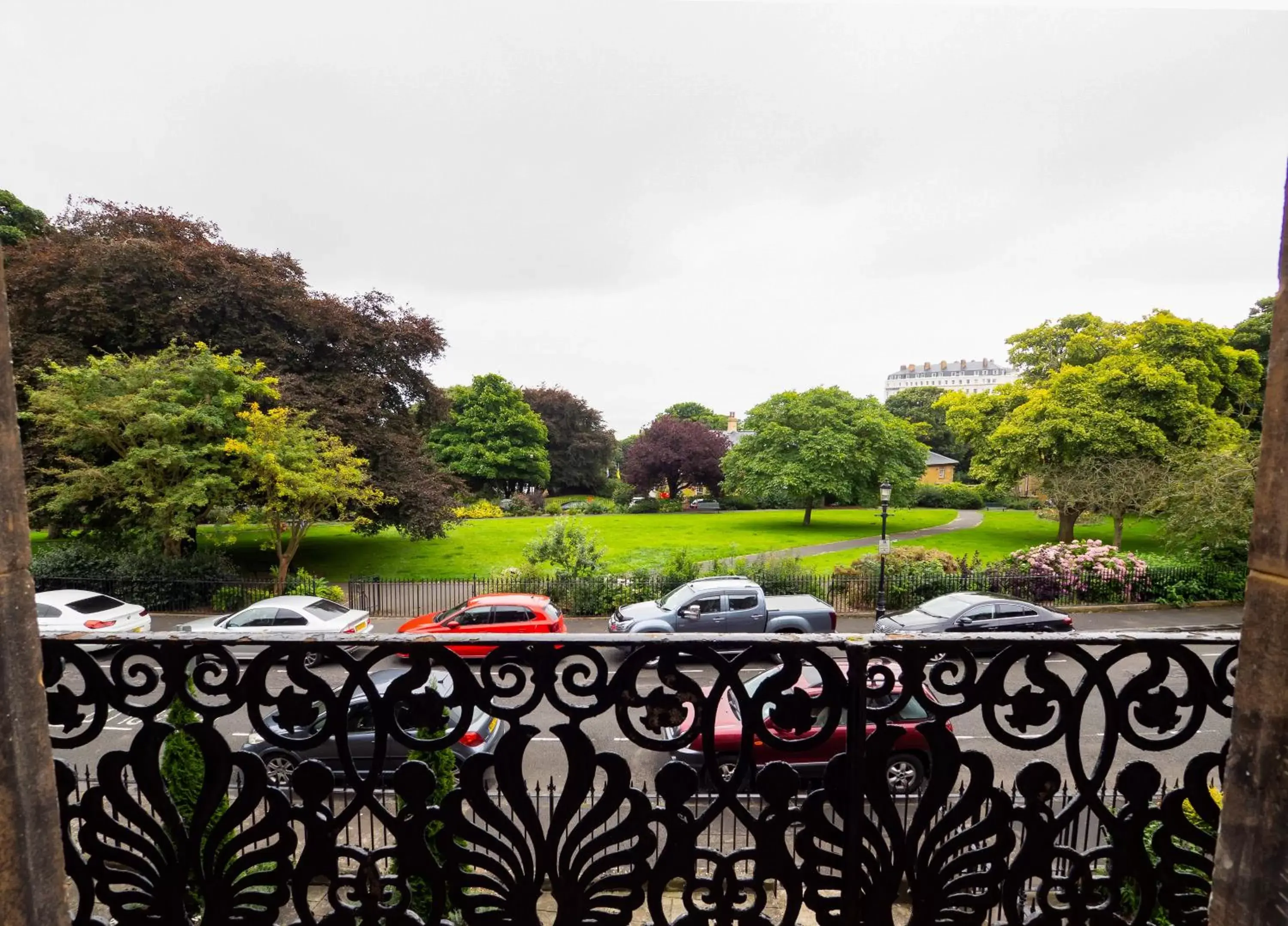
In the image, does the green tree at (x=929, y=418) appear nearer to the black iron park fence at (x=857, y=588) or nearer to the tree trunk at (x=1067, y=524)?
the tree trunk at (x=1067, y=524)

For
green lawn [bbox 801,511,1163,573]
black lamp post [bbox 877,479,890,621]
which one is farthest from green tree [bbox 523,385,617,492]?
black lamp post [bbox 877,479,890,621]

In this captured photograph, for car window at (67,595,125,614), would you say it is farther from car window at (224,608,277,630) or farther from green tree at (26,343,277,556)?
car window at (224,608,277,630)

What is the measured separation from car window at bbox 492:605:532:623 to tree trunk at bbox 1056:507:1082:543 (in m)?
20.8

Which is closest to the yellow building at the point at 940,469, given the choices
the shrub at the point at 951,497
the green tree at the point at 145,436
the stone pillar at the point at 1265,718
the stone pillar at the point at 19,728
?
the shrub at the point at 951,497

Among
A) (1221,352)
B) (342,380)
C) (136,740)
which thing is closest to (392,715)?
(136,740)

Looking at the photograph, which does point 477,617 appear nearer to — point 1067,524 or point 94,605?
point 94,605

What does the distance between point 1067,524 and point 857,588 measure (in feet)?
41.1

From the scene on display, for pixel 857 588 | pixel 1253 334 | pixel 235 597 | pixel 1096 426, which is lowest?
pixel 857 588

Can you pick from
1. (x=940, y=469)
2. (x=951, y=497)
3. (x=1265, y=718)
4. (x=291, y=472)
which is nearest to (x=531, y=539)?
(x=291, y=472)

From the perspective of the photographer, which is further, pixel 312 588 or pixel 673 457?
pixel 673 457

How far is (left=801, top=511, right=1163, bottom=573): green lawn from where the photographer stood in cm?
2352

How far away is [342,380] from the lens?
20453 millimetres

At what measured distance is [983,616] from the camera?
1252cm

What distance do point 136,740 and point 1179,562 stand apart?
2341cm
